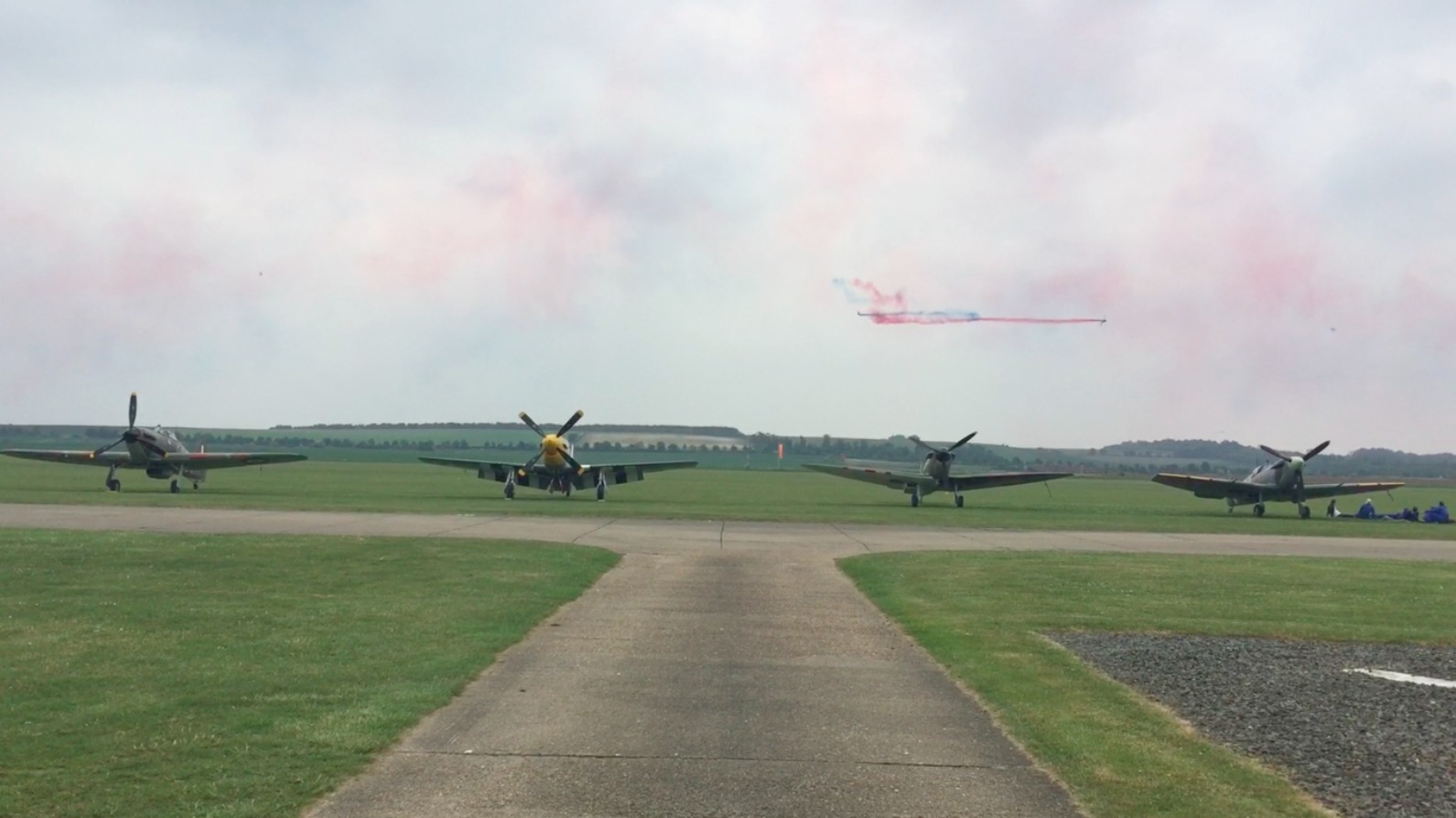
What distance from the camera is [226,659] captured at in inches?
513

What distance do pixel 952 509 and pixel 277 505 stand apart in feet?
103

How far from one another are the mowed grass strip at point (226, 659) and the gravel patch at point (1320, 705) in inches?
286

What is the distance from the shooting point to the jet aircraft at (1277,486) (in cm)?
5716

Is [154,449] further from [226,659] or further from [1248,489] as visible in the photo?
[1248,489]

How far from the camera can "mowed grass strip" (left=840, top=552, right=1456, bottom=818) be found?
8828 mm

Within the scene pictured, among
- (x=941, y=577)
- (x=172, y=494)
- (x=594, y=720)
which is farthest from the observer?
(x=172, y=494)

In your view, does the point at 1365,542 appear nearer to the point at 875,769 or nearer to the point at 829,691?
the point at 829,691

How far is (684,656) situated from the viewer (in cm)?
1406

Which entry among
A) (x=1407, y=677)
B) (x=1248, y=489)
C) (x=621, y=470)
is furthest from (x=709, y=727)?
(x=1248, y=489)

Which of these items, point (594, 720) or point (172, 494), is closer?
point (594, 720)

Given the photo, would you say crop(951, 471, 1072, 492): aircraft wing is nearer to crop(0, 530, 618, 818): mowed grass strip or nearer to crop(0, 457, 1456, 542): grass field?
crop(0, 457, 1456, 542): grass field

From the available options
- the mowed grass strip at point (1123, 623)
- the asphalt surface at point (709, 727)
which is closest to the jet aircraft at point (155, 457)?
the mowed grass strip at point (1123, 623)

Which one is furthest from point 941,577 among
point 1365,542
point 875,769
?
point 1365,542

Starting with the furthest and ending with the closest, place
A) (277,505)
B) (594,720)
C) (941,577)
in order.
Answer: (277,505), (941,577), (594,720)
